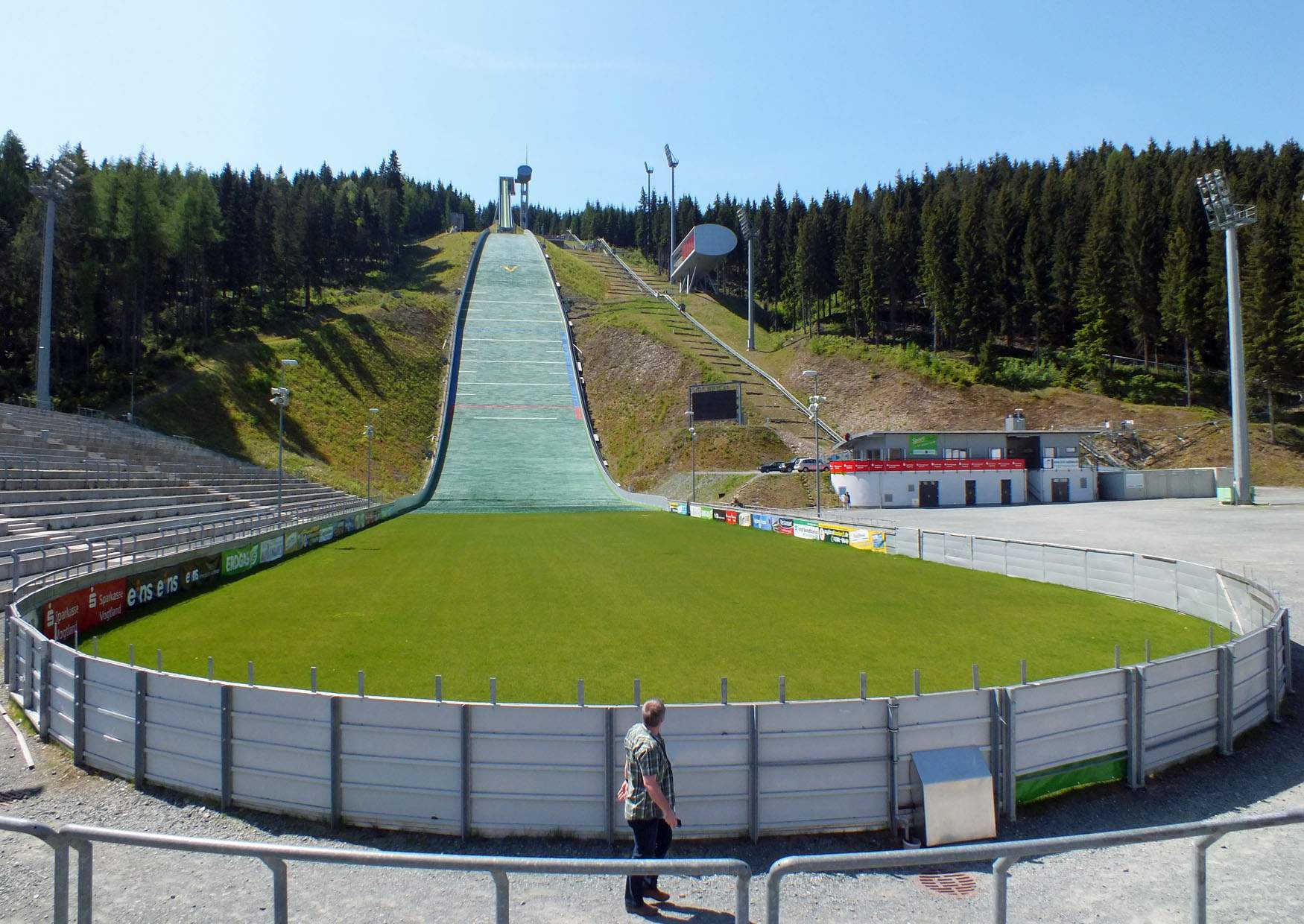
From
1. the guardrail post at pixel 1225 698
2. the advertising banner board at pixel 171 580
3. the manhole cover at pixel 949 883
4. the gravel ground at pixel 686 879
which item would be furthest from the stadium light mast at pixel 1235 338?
the advertising banner board at pixel 171 580

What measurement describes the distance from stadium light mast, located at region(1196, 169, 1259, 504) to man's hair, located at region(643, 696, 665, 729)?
50520 millimetres

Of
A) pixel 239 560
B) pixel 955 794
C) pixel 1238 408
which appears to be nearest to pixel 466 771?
pixel 955 794

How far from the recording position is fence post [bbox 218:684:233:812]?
7.80 m

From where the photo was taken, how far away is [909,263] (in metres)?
88.2

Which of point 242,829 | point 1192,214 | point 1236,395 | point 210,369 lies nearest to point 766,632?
point 242,829

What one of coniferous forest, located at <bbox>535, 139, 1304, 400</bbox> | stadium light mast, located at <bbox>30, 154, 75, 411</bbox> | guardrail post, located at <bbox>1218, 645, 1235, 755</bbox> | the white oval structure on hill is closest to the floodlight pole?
coniferous forest, located at <bbox>535, 139, 1304, 400</bbox>

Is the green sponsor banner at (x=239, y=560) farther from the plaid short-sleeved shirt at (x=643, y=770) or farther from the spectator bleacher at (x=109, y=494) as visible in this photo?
the plaid short-sleeved shirt at (x=643, y=770)

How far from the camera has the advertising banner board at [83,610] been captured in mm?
14427

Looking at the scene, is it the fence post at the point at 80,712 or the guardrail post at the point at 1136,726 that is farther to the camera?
the fence post at the point at 80,712

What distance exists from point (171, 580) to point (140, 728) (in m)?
13.7

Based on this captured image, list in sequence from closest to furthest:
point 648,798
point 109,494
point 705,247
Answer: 1. point 648,798
2. point 109,494
3. point 705,247

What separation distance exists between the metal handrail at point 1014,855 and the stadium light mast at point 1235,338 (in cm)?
5008

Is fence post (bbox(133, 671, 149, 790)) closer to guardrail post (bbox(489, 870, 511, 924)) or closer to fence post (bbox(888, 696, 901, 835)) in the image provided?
guardrail post (bbox(489, 870, 511, 924))

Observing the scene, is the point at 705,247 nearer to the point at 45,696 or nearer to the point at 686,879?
the point at 45,696
